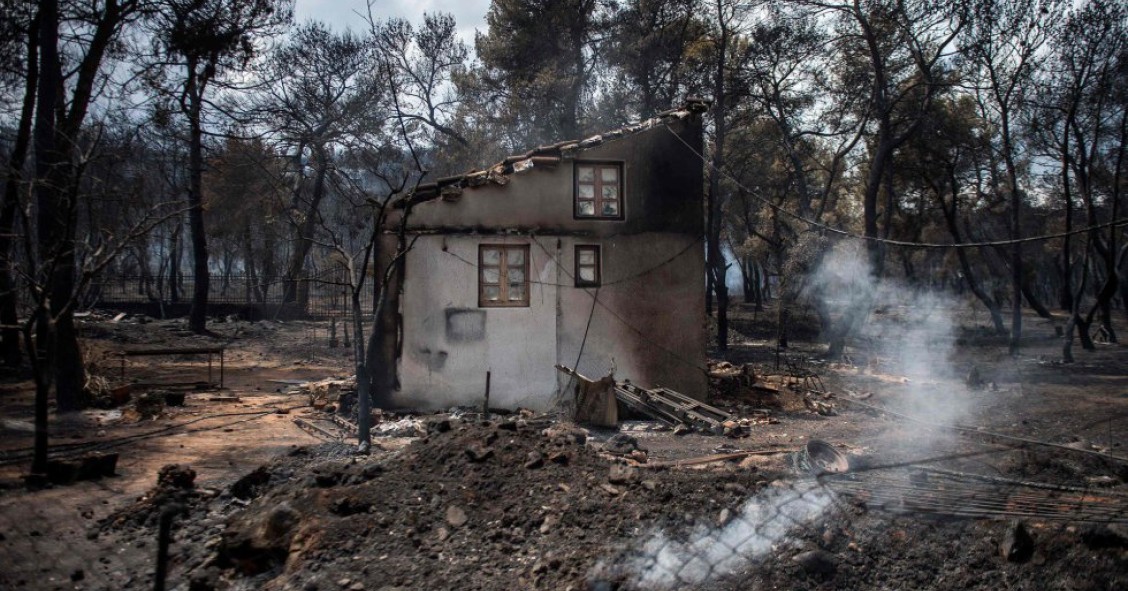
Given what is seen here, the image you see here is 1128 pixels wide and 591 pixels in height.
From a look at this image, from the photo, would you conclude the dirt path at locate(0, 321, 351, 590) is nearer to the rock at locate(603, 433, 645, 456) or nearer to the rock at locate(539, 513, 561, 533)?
the rock at locate(539, 513, 561, 533)

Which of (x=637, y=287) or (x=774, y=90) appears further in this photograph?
(x=774, y=90)

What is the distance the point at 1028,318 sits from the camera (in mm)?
37875

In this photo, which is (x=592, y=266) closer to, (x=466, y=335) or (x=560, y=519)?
(x=466, y=335)

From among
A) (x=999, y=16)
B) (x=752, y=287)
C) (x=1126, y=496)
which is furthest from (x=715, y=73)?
(x=752, y=287)

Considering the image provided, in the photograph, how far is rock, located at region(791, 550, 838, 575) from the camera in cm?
615

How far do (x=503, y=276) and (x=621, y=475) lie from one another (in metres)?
7.76

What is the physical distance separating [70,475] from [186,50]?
10022 mm

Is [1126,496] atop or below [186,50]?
below

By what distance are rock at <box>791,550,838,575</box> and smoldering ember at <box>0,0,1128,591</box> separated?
32mm

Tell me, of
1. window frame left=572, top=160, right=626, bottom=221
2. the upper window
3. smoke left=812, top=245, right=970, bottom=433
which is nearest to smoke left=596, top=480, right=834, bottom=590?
smoke left=812, top=245, right=970, bottom=433

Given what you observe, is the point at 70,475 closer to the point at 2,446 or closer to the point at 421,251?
the point at 2,446

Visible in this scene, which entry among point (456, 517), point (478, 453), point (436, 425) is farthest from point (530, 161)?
point (456, 517)

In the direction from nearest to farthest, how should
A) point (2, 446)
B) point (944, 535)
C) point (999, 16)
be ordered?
point (944, 535) → point (2, 446) → point (999, 16)

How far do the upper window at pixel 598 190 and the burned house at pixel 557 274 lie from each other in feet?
0.07
